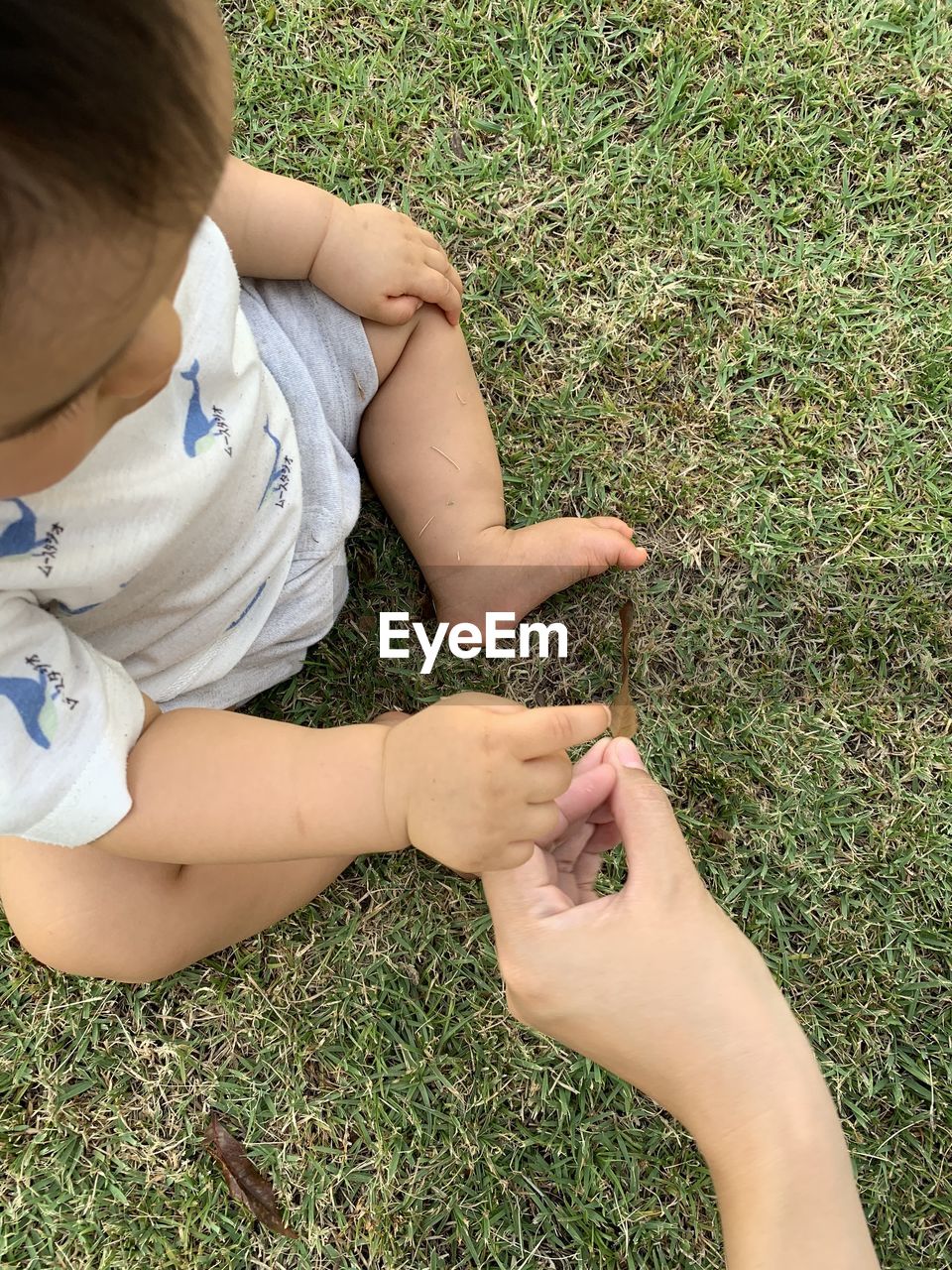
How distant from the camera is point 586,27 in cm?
165

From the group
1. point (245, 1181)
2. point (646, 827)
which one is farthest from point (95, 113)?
point (245, 1181)

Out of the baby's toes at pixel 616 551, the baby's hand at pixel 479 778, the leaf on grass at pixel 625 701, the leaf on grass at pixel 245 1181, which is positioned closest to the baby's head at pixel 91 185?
the baby's hand at pixel 479 778

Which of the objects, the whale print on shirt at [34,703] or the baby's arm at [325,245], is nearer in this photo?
the whale print on shirt at [34,703]

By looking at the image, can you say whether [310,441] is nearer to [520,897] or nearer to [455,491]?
[455,491]

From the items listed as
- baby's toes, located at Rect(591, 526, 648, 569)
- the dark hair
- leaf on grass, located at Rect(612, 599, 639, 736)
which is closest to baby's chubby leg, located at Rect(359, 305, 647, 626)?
baby's toes, located at Rect(591, 526, 648, 569)

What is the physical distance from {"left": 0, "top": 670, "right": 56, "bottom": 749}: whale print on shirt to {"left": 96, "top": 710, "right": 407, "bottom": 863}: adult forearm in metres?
0.12

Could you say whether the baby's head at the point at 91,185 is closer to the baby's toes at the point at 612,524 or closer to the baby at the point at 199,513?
the baby at the point at 199,513

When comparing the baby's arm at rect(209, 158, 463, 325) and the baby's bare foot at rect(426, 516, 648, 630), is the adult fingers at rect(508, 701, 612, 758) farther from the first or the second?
the baby's arm at rect(209, 158, 463, 325)

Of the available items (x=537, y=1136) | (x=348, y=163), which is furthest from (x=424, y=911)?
(x=348, y=163)

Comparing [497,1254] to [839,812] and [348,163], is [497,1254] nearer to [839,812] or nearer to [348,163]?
[839,812]

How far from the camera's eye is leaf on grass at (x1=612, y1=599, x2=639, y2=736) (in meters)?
1.53

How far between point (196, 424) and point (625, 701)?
31.9 inches

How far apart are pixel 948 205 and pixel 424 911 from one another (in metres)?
1.48

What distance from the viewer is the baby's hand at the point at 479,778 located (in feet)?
3.38
